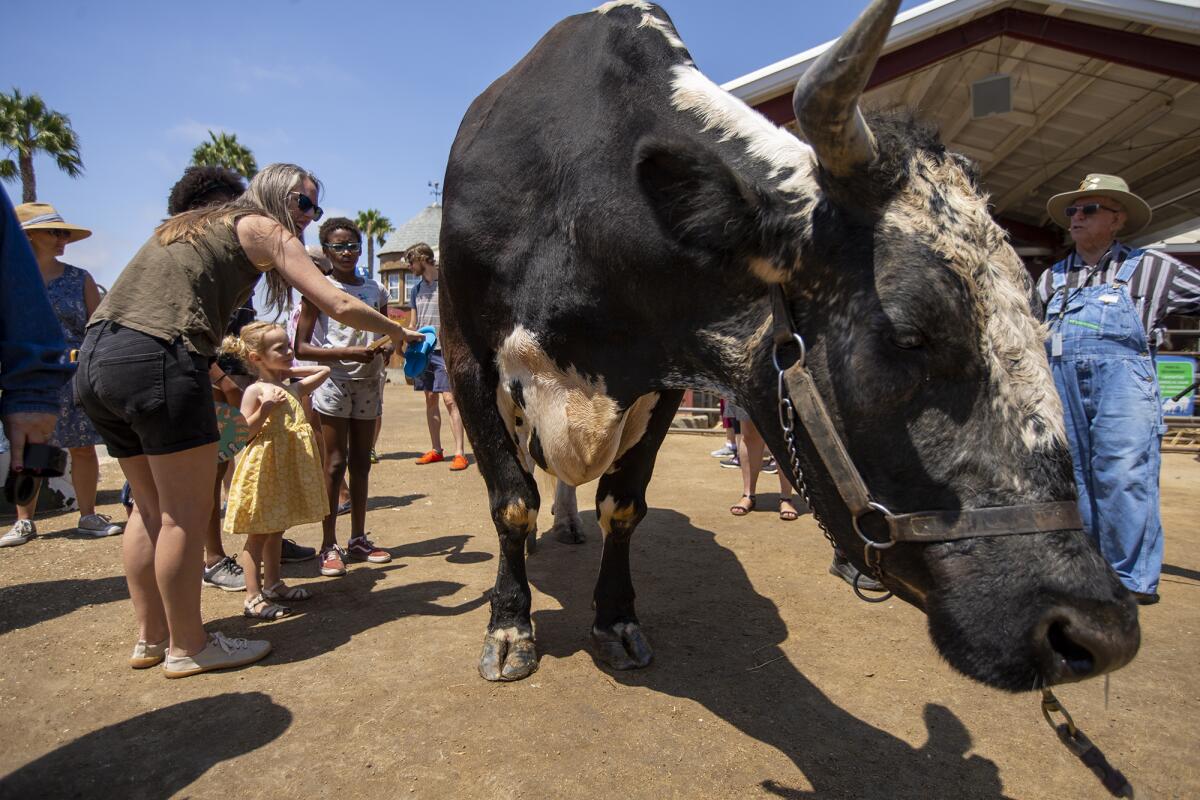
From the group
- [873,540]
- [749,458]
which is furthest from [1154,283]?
[873,540]

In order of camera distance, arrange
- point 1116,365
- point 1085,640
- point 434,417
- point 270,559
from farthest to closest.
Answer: point 434,417, point 1116,365, point 270,559, point 1085,640

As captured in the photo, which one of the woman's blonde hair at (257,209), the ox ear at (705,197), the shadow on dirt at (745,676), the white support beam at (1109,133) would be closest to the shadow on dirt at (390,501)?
the shadow on dirt at (745,676)

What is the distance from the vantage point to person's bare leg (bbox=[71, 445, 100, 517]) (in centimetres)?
493

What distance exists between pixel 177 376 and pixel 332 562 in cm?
181

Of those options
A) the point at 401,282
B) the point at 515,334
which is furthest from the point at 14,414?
the point at 401,282

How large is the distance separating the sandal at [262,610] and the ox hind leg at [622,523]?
158 cm

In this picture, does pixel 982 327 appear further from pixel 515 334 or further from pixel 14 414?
pixel 14 414

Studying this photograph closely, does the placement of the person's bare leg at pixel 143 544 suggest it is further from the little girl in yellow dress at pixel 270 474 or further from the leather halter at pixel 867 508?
the leather halter at pixel 867 508

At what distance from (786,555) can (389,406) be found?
1161 centimetres

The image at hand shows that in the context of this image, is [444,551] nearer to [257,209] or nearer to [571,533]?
[571,533]

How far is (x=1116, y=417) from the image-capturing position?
12.4 ft

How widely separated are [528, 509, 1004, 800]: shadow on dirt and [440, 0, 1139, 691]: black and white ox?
303 mm

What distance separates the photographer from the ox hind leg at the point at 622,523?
2.99 meters

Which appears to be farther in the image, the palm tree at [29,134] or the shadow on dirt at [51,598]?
the palm tree at [29,134]
